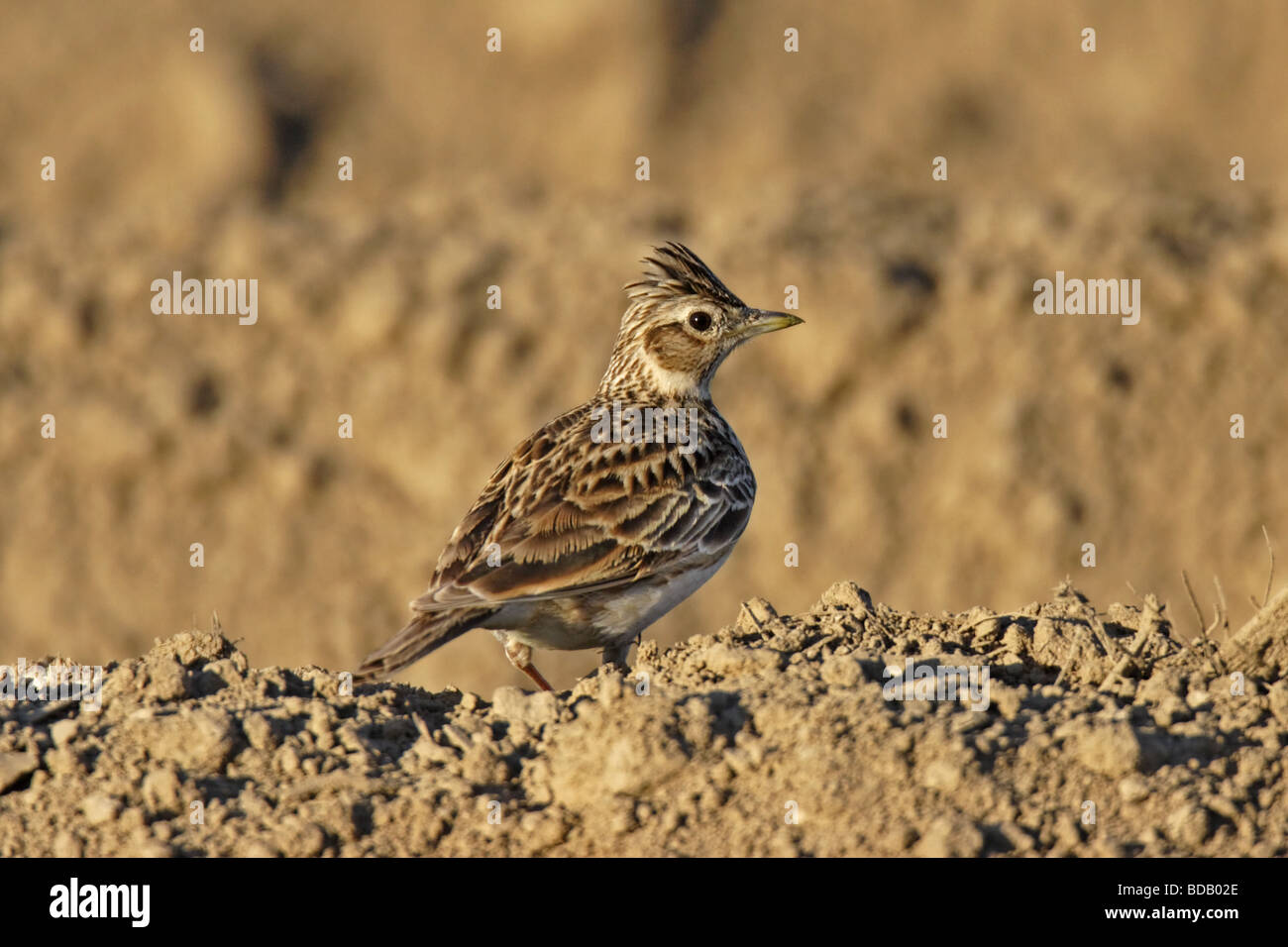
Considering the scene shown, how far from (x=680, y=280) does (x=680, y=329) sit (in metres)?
0.31

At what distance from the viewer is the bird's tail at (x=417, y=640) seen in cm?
787

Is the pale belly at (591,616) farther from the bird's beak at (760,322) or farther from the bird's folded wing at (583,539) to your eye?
the bird's beak at (760,322)

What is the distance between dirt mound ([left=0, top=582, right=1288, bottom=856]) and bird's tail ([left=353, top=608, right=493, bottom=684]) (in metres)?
0.13

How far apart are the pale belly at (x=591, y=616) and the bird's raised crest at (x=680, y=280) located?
6.40ft

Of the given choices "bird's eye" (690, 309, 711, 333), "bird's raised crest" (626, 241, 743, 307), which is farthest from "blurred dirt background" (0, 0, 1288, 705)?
"bird's eye" (690, 309, 711, 333)

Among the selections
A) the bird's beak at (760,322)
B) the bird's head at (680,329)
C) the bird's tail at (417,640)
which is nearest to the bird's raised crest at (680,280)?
the bird's head at (680,329)

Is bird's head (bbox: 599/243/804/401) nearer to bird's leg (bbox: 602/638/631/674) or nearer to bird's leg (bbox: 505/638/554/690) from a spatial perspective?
bird's leg (bbox: 602/638/631/674)

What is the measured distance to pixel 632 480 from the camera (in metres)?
9.35

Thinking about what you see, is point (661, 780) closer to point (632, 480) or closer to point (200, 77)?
point (632, 480)

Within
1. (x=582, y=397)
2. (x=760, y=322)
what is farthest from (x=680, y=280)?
(x=582, y=397)

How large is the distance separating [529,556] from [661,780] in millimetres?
2178

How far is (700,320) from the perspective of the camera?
404 inches

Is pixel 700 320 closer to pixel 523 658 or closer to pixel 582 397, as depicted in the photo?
pixel 523 658
